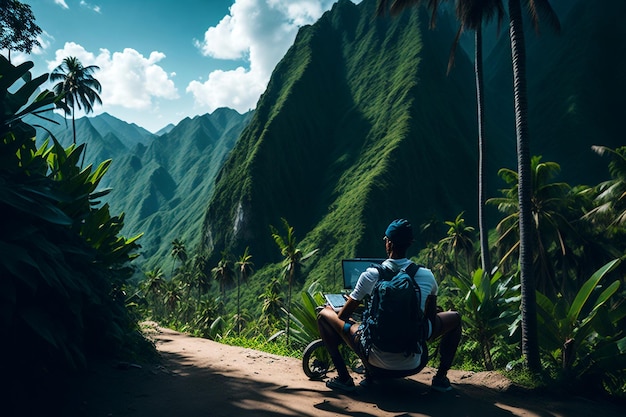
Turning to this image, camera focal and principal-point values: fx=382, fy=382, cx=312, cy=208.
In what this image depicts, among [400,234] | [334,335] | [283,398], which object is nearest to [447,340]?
[334,335]

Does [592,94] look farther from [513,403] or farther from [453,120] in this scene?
[513,403]

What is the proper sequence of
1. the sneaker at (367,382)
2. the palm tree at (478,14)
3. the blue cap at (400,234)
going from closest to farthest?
the blue cap at (400,234)
the sneaker at (367,382)
the palm tree at (478,14)

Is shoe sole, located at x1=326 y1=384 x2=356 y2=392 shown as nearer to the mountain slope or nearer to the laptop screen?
the laptop screen

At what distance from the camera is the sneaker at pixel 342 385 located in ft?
12.3

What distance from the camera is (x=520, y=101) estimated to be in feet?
19.2

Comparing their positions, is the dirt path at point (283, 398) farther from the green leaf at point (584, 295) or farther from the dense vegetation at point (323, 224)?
the green leaf at point (584, 295)

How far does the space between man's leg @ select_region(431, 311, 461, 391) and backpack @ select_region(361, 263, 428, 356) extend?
1.58 feet

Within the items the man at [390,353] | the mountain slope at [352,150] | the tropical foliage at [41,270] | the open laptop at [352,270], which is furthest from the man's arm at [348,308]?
the mountain slope at [352,150]

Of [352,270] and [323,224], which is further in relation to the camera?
[323,224]

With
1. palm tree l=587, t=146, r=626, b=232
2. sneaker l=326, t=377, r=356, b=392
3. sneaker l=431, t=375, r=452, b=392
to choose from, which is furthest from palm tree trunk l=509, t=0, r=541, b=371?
palm tree l=587, t=146, r=626, b=232

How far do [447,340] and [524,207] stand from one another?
2629 mm

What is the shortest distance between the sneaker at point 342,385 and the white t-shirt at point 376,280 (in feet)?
1.78

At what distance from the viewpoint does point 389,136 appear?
9744cm

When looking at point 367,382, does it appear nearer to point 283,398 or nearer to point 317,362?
point 317,362
